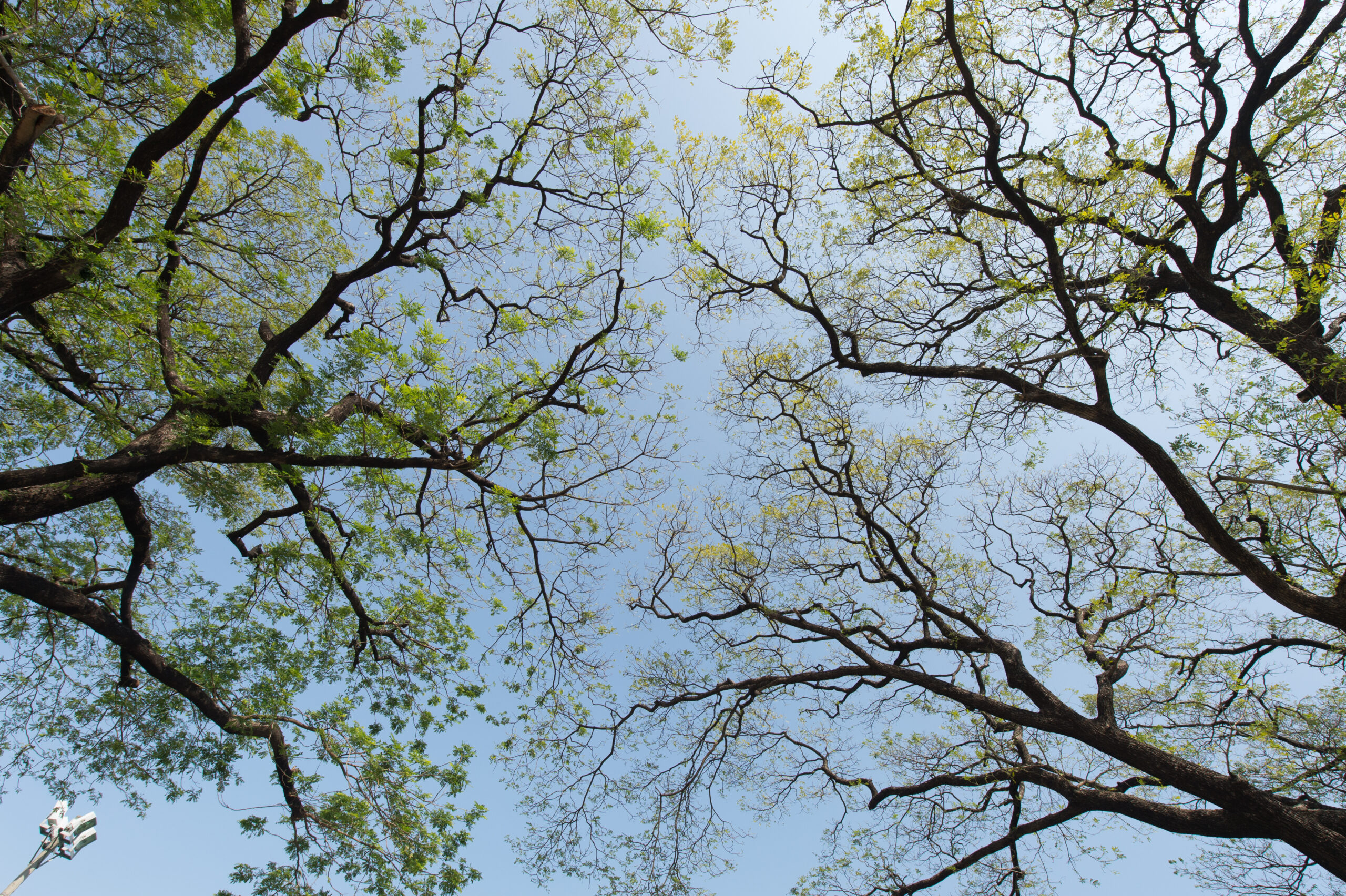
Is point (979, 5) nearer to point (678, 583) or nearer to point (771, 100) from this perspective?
point (771, 100)

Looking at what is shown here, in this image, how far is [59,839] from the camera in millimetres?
10531

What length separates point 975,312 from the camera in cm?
787

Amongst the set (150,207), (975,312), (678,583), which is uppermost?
(975,312)

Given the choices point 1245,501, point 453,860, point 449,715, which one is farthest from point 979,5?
point 453,860

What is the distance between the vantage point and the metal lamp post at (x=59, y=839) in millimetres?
10523

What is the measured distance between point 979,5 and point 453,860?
38.0ft

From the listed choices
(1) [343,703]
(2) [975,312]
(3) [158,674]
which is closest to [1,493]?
(3) [158,674]

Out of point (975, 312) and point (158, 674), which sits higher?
point (975, 312)

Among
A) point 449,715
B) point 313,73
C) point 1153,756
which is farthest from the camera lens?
point 449,715

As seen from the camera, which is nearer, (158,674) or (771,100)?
(158,674)

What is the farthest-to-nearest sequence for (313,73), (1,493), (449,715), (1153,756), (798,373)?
1. (798,373)
2. (449,715)
3. (1153,756)
4. (313,73)
5. (1,493)

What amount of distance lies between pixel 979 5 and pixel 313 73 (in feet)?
24.9

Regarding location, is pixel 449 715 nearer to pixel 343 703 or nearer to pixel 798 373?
pixel 343 703

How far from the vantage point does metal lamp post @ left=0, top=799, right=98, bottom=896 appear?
10.5 metres
